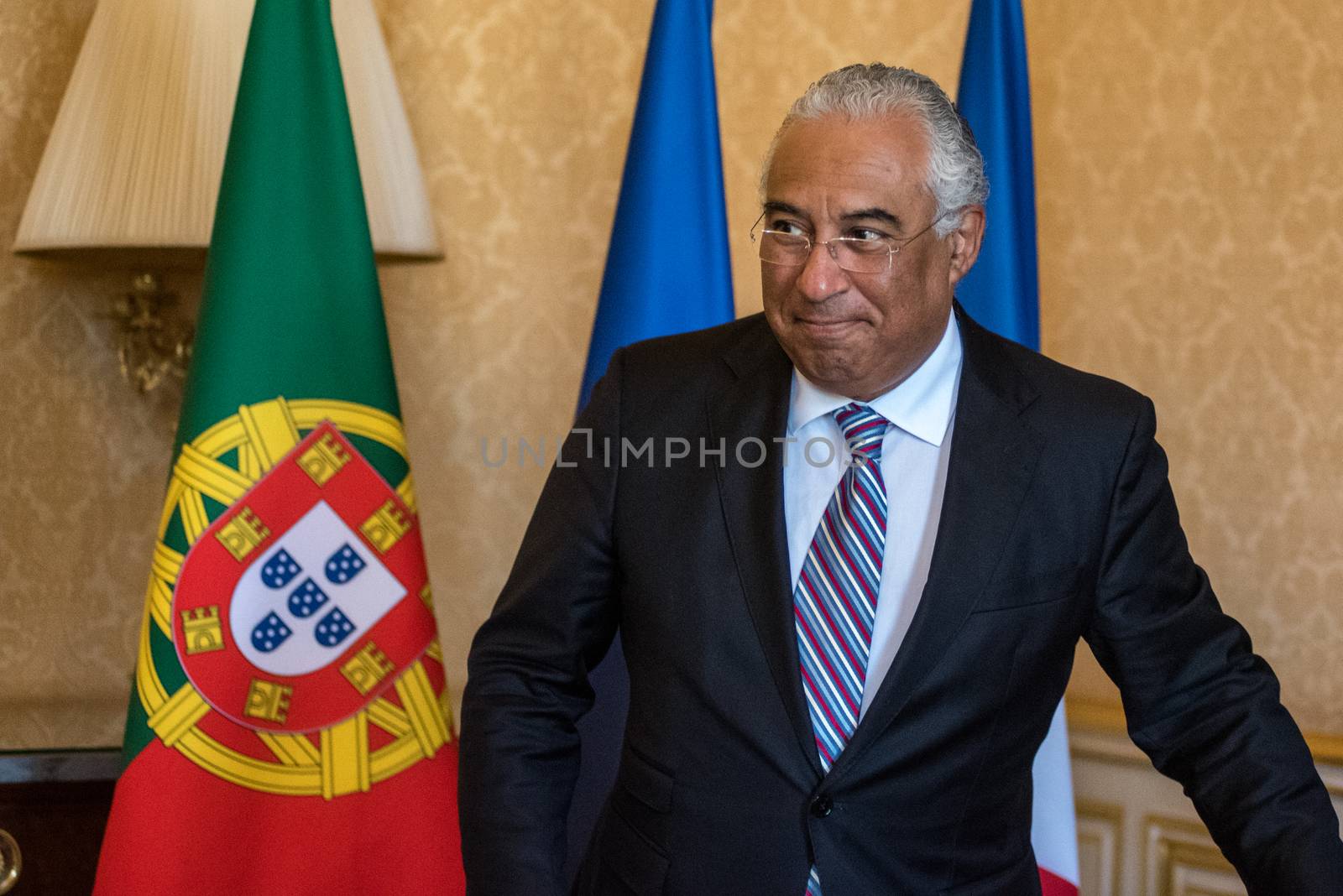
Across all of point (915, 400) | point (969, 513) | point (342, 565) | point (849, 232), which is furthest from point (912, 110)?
point (342, 565)

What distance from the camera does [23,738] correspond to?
2404 millimetres

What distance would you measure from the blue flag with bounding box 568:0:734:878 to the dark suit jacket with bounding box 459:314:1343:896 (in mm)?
902

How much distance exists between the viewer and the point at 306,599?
7.13ft

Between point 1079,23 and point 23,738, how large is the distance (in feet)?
8.43

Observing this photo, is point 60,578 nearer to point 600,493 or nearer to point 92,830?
point 92,830

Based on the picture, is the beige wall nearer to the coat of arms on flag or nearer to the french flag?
the french flag

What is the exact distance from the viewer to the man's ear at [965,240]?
157cm

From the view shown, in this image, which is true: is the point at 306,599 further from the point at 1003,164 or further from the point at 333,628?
the point at 1003,164

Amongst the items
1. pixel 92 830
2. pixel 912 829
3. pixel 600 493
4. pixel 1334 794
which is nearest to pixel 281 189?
pixel 600 493

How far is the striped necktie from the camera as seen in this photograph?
142 cm

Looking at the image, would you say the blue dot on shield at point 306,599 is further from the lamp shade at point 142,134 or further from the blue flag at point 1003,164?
the blue flag at point 1003,164

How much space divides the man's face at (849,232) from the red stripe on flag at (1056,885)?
1296 mm

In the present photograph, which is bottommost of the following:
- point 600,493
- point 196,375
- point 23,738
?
point 23,738

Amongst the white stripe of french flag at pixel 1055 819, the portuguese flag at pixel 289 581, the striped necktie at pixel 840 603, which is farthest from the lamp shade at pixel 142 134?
the white stripe of french flag at pixel 1055 819
